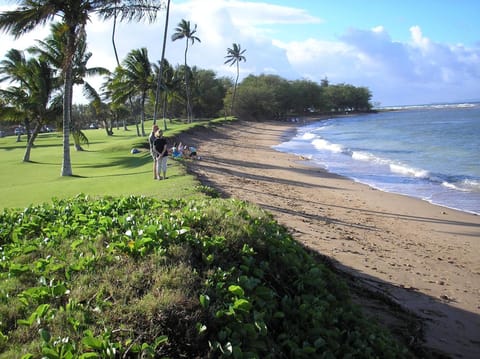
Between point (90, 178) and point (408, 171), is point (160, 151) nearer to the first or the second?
point (90, 178)

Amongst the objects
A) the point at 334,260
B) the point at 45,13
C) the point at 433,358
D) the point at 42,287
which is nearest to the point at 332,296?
the point at 433,358

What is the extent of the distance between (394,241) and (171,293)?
7.64 m

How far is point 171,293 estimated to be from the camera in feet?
11.0

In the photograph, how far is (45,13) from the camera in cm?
1595

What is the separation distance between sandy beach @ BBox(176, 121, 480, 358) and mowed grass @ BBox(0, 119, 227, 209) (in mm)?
1989

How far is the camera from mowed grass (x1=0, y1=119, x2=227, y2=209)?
11180mm

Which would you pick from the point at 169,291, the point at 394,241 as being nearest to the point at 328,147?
the point at 394,241

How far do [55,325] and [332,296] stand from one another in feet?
8.27

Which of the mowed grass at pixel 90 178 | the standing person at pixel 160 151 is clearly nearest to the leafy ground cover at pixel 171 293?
the mowed grass at pixel 90 178

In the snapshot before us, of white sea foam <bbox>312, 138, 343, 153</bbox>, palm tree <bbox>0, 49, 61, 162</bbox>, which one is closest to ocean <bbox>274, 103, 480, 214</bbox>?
white sea foam <bbox>312, 138, 343, 153</bbox>

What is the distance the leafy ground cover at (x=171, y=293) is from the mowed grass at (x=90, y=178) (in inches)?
151

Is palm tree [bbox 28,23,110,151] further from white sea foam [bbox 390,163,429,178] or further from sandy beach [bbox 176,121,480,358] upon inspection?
white sea foam [bbox 390,163,429,178]

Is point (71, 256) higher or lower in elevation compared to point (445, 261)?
higher

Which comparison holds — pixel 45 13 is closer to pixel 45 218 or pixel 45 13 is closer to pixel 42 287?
pixel 45 218
